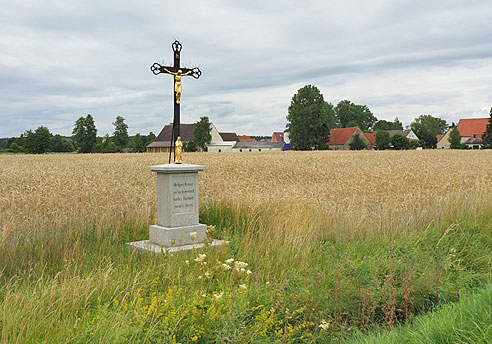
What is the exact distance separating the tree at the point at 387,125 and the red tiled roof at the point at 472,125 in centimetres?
2368

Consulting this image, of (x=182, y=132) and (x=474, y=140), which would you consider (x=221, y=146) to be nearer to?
(x=182, y=132)

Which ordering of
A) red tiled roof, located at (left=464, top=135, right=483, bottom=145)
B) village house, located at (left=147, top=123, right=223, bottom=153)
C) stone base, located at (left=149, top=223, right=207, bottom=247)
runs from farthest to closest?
red tiled roof, located at (left=464, top=135, right=483, bottom=145)
village house, located at (left=147, top=123, right=223, bottom=153)
stone base, located at (left=149, top=223, right=207, bottom=247)

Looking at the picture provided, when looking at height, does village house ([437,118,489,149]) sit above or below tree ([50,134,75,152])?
above

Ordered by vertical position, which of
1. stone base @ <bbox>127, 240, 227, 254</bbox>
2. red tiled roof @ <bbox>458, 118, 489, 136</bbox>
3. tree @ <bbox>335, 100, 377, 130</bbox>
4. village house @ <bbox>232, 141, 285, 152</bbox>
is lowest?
stone base @ <bbox>127, 240, 227, 254</bbox>

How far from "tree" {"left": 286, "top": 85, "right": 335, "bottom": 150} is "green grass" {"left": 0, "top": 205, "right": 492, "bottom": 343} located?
70484 mm

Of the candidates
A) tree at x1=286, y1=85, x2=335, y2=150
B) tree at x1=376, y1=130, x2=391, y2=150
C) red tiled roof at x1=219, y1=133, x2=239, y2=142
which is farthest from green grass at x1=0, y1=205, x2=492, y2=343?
red tiled roof at x1=219, y1=133, x2=239, y2=142

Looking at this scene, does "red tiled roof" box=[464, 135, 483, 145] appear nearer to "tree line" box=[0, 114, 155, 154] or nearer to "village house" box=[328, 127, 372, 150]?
"village house" box=[328, 127, 372, 150]

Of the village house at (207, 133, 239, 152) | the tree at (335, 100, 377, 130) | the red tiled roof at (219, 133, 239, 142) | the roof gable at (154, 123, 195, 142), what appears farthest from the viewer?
the tree at (335, 100, 377, 130)

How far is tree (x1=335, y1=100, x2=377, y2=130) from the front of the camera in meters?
126

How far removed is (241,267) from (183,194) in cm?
319

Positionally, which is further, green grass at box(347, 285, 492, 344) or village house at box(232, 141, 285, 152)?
village house at box(232, 141, 285, 152)

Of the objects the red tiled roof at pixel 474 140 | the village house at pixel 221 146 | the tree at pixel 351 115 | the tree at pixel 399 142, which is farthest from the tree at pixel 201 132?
the red tiled roof at pixel 474 140

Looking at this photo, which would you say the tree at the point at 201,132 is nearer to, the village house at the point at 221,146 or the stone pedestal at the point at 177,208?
the village house at the point at 221,146

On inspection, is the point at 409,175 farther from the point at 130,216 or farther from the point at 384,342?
the point at 384,342
